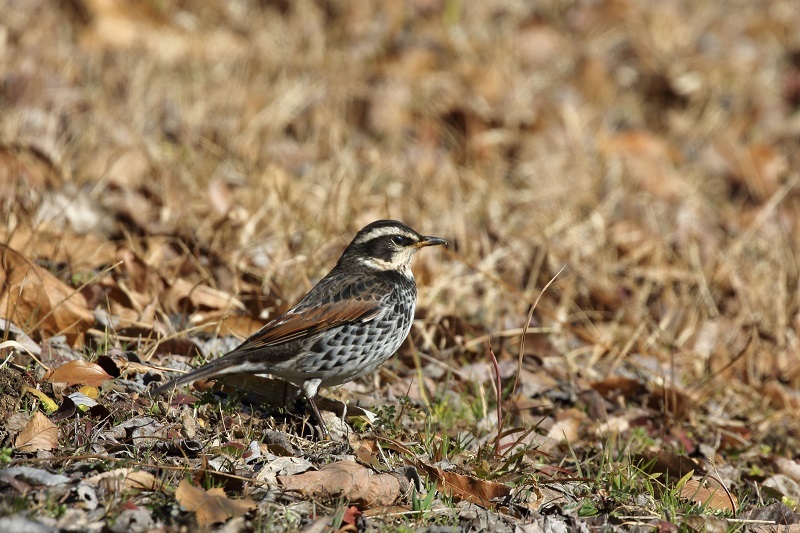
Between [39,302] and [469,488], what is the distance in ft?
9.17

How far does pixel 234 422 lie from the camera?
517 cm

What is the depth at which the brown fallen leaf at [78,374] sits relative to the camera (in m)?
5.16

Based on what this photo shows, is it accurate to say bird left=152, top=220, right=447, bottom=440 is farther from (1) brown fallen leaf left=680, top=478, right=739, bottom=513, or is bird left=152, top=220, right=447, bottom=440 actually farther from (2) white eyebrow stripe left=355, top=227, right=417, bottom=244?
(1) brown fallen leaf left=680, top=478, right=739, bottom=513

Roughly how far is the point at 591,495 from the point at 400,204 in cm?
414

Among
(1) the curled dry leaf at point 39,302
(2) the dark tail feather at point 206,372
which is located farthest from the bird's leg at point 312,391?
(1) the curled dry leaf at point 39,302

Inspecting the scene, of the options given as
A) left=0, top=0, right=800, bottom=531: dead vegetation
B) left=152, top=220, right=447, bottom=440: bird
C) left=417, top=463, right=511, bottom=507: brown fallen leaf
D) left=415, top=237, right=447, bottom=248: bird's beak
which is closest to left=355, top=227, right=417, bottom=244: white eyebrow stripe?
left=415, top=237, right=447, bottom=248: bird's beak

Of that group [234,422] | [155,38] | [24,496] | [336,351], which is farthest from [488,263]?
[155,38]

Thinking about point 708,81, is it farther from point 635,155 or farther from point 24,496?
point 24,496

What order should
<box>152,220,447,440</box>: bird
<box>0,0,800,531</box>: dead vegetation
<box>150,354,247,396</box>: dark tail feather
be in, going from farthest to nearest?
<box>152,220,447,440</box>: bird
<box>150,354,247,396</box>: dark tail feather
<box>0,0,800,531</box>: dead vegetation

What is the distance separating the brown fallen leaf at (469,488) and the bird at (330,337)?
760 mm

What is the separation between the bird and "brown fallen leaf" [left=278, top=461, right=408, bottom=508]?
615mm

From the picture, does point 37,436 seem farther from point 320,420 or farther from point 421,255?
point 421,255

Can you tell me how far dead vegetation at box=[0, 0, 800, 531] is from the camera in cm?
482

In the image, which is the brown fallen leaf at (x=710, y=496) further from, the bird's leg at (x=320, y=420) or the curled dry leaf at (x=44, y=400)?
the curled dry leaf at (x=44, y=400)
